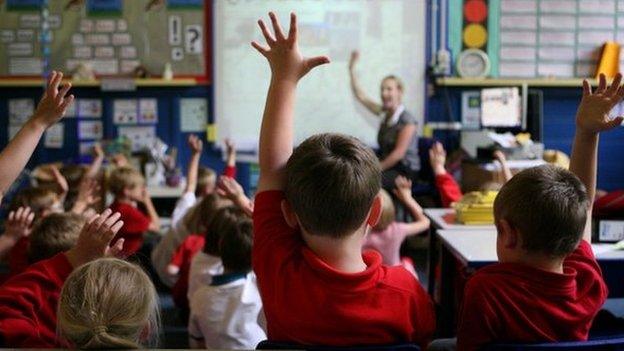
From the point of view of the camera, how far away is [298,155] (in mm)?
1495

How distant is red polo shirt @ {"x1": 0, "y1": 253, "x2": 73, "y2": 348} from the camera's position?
161 cm

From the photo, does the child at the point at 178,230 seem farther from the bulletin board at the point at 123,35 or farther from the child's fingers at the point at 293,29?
the bulletin board at the point at 123,35

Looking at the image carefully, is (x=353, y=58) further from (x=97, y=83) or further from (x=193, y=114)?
(x=97, y=83)

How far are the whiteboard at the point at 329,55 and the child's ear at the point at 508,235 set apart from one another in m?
4.93

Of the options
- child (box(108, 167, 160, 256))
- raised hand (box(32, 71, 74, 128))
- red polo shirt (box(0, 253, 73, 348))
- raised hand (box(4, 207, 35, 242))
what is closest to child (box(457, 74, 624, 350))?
red polo shirt (box(0, 253, 73, 348))

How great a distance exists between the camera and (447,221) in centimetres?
305

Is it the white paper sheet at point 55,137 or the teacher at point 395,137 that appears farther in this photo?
the white paper sheet at point 55,137

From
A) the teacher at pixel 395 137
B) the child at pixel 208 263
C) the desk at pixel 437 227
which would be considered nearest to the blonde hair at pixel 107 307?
the child at pixel 208 263

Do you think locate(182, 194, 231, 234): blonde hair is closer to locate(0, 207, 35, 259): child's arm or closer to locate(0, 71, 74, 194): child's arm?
locate(0, 207, 35, 259): child's arm

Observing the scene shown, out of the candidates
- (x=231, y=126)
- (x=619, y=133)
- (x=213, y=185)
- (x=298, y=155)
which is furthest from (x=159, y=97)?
(x=298, y=155)

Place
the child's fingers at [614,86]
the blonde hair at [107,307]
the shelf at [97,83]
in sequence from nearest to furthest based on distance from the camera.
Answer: the blonde hair at [107,307]
the child's fingers at [614,86]
the shelf at [97,83]

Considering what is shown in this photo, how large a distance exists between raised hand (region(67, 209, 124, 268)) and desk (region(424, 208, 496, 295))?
1517 millimetres

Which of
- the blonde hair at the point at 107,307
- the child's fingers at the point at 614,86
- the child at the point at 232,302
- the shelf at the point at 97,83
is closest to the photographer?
the blonde hair at the point at 107,307

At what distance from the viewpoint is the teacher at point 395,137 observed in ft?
19.0
